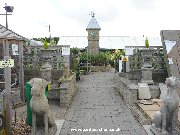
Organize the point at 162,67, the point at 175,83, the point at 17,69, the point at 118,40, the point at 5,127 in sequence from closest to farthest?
the point at 175,83
the point at 5,127
the point at 17,69
the point at 162,67
the point at 118,40

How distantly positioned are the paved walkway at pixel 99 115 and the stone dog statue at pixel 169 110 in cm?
99

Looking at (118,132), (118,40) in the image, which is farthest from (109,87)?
(118,40)

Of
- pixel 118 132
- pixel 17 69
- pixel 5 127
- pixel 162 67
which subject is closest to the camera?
pixel 5 127

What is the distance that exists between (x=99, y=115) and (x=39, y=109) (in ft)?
12.1

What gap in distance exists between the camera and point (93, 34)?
99.6ft

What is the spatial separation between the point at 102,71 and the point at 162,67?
33.2ft

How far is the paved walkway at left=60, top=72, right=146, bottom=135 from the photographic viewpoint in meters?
9.30

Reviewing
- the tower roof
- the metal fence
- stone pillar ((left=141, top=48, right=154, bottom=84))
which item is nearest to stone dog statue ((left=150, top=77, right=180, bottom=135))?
stone pillar ((left=141, top=48, right=154, bottom=84))

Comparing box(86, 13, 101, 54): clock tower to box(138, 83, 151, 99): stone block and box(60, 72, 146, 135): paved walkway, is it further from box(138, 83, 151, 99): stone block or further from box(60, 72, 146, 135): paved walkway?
box(138, 83, 151, 99): stone block

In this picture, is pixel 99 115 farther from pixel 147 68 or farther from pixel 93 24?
pixel 93 24

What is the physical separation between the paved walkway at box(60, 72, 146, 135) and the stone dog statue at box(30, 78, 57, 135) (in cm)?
103

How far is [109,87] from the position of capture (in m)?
16.6

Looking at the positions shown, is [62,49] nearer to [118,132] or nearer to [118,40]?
[118,132]

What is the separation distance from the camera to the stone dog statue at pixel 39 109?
301 inches
